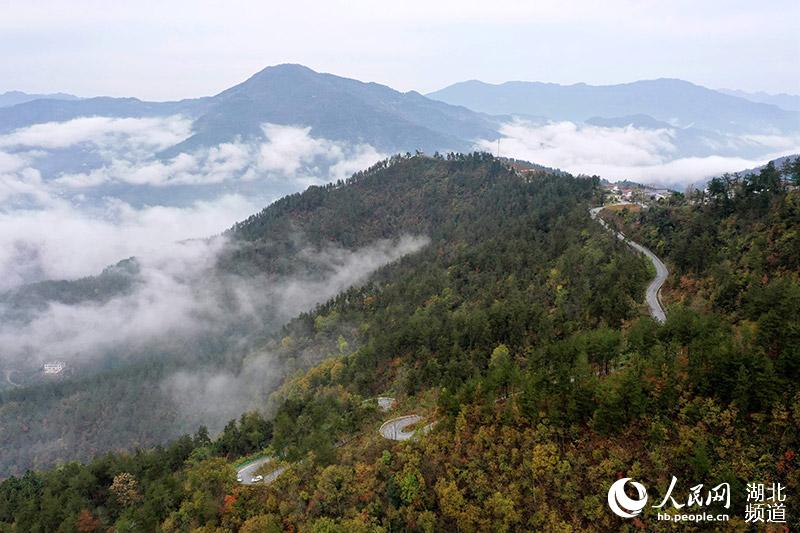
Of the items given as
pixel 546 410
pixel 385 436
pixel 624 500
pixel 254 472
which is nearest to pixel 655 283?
pixel 546 410

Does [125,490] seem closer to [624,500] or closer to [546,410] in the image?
[546,410]

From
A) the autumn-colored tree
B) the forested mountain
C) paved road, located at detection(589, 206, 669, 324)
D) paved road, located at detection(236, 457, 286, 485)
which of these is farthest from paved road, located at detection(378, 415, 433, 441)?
the autumn-colored tree

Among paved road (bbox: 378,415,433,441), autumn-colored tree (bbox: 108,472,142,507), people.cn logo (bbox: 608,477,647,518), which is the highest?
people.cn logo (bbox: 608,477,647,518)

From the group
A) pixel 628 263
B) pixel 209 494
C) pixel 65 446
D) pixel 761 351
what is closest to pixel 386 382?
pixel 209 494

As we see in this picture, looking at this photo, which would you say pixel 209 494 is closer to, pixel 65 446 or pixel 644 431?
pixel 644 431

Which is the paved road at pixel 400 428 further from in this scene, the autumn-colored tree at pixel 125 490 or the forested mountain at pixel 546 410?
the autumn-colored tree at pixel 125 490

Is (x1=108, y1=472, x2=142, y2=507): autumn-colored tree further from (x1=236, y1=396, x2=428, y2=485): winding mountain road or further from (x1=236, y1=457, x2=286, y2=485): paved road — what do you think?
(x1=236, y1=457, x2=286, y2=485): paved road
